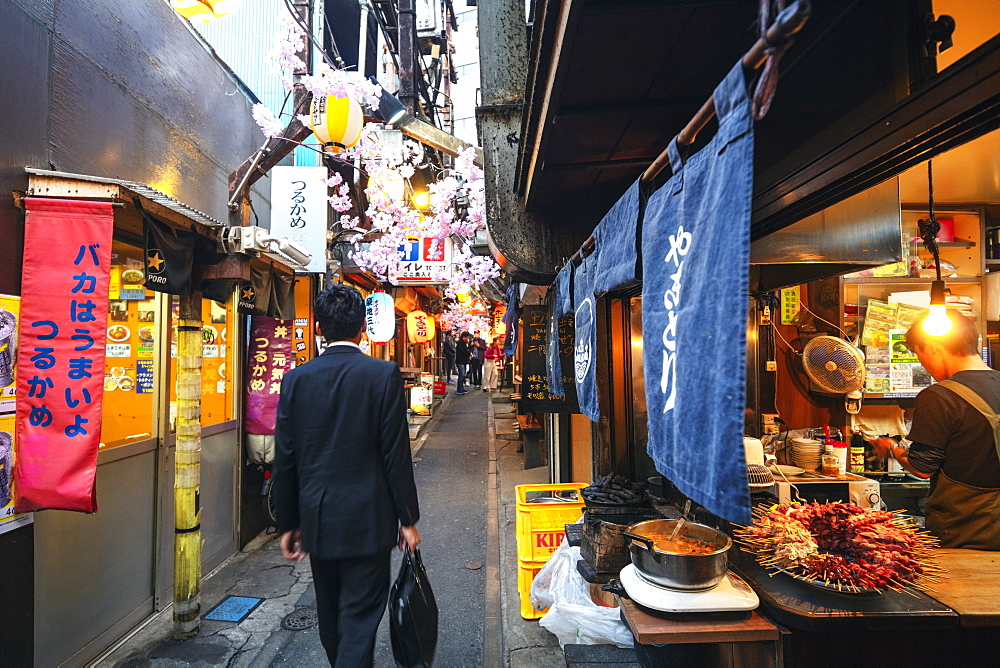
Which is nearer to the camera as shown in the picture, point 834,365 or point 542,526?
point 542,526

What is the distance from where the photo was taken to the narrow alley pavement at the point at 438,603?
5066mm

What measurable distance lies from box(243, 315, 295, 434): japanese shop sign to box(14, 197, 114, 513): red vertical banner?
167 inches

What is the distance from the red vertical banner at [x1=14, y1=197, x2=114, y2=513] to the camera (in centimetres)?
384

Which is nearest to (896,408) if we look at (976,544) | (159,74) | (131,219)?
(976,544)

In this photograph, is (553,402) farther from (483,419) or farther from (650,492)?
(483,419)

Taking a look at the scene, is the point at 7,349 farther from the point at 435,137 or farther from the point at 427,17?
the point at 427,17

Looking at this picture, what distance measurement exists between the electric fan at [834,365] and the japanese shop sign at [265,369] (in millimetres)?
7747

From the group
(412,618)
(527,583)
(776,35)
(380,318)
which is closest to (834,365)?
(527,583)

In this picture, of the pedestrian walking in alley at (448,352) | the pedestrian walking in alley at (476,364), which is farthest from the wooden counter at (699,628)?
the pedestrian walking in alley at (476,364)

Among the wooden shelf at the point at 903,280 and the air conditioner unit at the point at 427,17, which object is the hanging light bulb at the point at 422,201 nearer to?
the air conditioner unit at the point at 427,17

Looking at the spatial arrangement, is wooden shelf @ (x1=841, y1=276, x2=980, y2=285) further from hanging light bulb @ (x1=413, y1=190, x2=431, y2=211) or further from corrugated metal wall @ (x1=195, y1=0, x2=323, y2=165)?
hanging light bulb @ (x1=413, y1=190, x2=431, y2=211)

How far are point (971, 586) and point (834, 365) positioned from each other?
331cm

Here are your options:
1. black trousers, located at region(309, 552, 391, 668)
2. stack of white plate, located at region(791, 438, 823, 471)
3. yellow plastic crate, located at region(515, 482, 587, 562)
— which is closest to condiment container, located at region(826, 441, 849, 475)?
stack of white plate, located at region(791, 438, 823, 471)

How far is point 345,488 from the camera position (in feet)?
11.9
